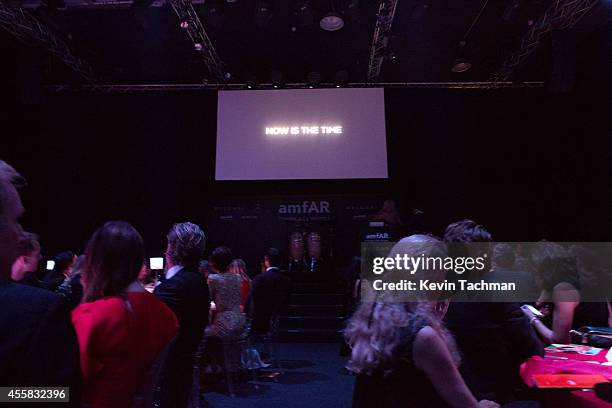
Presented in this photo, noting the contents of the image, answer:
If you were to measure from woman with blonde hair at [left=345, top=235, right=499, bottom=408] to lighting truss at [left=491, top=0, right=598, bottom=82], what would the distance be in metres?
6.47

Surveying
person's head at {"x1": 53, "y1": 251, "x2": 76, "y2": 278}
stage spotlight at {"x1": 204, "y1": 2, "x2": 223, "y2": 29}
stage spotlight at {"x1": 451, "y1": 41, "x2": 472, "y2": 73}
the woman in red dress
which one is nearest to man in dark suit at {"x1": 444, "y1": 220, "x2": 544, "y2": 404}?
the woman in red dress

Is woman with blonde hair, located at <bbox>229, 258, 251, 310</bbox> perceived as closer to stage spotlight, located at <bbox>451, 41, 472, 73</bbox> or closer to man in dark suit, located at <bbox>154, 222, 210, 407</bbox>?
man in dark suit, located at <bbox>154, 222, 210, 407</bbox>

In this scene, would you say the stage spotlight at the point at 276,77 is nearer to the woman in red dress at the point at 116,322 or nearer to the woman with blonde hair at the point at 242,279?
the woman with blonde hair at the point at 242,279

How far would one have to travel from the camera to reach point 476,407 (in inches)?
54.4

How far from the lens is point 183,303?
2.43 meters

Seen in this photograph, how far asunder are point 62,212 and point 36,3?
13.0ft

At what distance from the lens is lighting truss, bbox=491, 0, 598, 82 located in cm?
639

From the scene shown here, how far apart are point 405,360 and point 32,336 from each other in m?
1.04

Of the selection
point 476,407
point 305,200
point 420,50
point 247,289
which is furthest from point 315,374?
point 420,50

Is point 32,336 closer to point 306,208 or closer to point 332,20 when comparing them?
point 332,20

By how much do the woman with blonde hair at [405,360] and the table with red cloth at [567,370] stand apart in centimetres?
55

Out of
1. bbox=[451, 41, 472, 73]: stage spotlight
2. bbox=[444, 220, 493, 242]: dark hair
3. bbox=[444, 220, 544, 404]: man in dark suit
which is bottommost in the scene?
bbox=[444, 220, 544, 404]: man in dark suit

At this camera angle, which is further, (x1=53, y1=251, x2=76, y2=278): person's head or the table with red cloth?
(x1=53, y1=251, x2=76, y2=278): person's head

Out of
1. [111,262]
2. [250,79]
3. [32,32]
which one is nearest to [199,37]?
[250,79]
